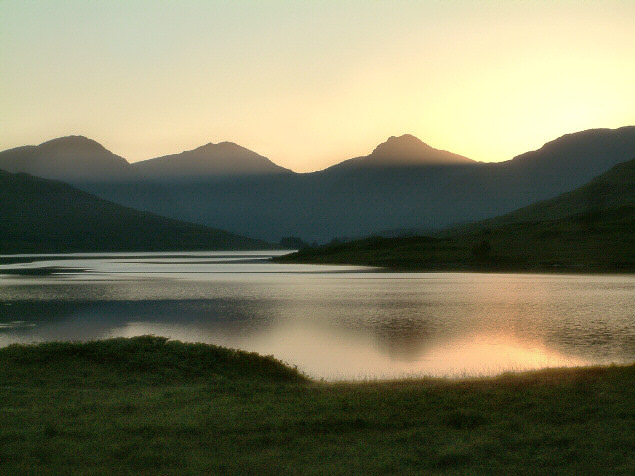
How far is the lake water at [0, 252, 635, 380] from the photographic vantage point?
30.8 metres

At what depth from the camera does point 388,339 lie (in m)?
36.8

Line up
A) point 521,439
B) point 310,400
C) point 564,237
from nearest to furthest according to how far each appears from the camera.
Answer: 1. point 521,439
2. point 310,400
3. point 564,237

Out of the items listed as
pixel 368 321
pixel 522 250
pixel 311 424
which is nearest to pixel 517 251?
pixel 522 250

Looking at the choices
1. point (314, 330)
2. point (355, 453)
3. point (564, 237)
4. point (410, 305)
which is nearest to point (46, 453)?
point (355, 453)

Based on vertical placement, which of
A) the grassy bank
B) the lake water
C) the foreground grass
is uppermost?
the grassy bank

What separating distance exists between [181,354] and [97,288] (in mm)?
Answer: 55954

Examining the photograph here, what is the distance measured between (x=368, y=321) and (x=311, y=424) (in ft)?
99.8

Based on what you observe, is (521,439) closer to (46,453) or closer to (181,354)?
(46,453)

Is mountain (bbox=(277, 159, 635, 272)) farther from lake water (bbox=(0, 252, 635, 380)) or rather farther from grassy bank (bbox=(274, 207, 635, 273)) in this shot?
lake water (bbox=(0, 252, 635, 380))

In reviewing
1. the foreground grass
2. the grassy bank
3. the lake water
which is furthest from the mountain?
the foreground grass

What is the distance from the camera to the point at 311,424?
14750 mm

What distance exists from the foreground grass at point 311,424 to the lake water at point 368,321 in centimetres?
726

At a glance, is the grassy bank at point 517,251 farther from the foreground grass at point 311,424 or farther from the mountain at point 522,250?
the foreground grass at point 311,424

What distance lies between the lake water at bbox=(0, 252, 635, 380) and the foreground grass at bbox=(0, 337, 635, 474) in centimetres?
726
